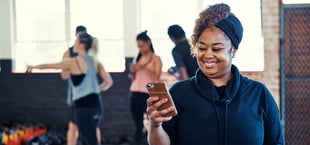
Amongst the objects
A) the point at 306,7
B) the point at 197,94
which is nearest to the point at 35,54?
the point at 306,7

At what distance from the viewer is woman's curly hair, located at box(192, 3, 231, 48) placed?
3.80 feet

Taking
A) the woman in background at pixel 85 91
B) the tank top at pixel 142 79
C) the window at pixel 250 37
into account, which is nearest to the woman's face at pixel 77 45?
the woman in background at pixel 85 91

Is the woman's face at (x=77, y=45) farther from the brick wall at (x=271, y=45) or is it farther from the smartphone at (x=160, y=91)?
the smartphone at (x=160, y=91)

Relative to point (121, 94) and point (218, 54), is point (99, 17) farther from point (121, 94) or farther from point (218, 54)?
point (218, 54)

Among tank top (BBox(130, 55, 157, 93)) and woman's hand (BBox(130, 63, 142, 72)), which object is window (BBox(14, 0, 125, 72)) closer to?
woman's hand (BBox(130, 63, 142, 72))

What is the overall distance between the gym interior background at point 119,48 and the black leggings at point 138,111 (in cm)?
14

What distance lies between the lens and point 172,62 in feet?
12.0

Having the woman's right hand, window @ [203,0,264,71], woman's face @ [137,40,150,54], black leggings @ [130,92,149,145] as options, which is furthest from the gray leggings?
the woman's right hand

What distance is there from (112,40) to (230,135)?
2807 millimetres

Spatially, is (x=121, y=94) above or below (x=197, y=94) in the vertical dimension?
below

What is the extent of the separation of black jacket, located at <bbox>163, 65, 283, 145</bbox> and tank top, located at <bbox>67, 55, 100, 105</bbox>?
7.52 feet

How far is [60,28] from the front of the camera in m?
3.87

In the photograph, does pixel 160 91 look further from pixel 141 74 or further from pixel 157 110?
pixel 141 74

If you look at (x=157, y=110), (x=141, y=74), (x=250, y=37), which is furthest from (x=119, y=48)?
(x=157, y=110)
